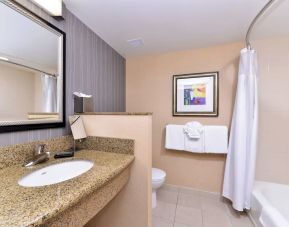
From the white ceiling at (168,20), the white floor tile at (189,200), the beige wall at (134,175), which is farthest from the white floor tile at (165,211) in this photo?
the white ceiling at (168,20)

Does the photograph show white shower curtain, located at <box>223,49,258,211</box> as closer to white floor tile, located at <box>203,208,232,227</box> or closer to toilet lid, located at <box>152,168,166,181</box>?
white floor tile, located at <box>203,208,232,227</box>

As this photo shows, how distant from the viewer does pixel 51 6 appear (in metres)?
1.09

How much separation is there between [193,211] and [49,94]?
6.09ft

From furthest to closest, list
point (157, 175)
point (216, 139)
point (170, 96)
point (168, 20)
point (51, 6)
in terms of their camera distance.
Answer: point (170, 96) < point (216, 139) < point (157, 175) < point (168, 20) < point (51, 6)

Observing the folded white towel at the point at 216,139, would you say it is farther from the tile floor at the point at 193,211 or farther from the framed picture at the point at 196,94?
the tile floor at the point at 193,211

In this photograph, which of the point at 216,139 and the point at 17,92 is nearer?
the point at 17,92

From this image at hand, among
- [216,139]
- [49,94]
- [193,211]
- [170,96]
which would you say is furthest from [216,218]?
[49,94]

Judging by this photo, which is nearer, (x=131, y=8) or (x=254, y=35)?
(x=131, y=8)

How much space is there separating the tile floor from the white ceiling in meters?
1.98

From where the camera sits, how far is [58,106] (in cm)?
122

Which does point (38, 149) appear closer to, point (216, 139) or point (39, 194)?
point (39, 194)

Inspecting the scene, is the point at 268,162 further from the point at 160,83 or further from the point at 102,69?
the point at 102,69

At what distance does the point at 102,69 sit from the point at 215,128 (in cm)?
156

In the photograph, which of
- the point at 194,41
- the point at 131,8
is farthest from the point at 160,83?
the point at 131,8
